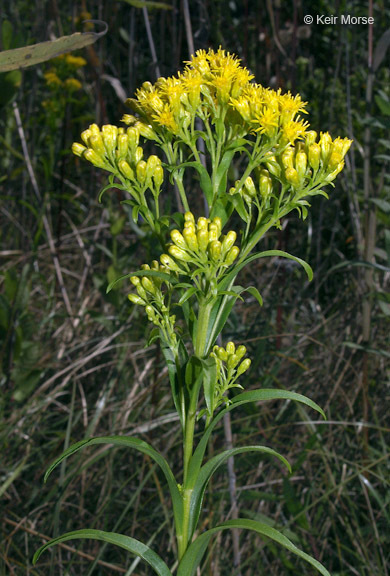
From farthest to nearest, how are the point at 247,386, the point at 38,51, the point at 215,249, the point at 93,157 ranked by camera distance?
the point at 247,386 < the point at 38,51 < the point at 93,157 < the point at 215,249

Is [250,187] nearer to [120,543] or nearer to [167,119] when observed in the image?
[167,119]

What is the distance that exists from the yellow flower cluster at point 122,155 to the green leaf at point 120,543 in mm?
486

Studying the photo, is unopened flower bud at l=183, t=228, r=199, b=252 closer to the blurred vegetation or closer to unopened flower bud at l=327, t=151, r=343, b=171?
unopened flower bud at l=327, t=151, r=343, b=171

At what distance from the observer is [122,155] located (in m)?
0.93

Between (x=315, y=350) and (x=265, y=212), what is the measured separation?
1.45 metres

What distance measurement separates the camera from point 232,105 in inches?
35.4

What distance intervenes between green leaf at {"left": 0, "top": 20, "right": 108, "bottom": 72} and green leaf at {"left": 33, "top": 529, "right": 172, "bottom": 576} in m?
0.72

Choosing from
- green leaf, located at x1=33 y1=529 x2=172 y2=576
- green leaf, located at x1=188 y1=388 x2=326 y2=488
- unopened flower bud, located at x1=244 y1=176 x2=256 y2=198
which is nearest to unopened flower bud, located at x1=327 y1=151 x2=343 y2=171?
unopened flower bud, located at x1=244 y1=176 x2=256 y2=198

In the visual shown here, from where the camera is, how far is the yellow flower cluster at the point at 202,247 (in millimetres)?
837

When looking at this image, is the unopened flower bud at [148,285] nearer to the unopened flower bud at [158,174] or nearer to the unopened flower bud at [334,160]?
the unopened flower bud at [158,174]

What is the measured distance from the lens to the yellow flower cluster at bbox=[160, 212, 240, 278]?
2.75 feet

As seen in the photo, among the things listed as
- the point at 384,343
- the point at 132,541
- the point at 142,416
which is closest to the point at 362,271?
the point at 384,343

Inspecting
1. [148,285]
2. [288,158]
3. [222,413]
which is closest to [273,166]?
[288,158]

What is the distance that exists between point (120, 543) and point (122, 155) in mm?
539
